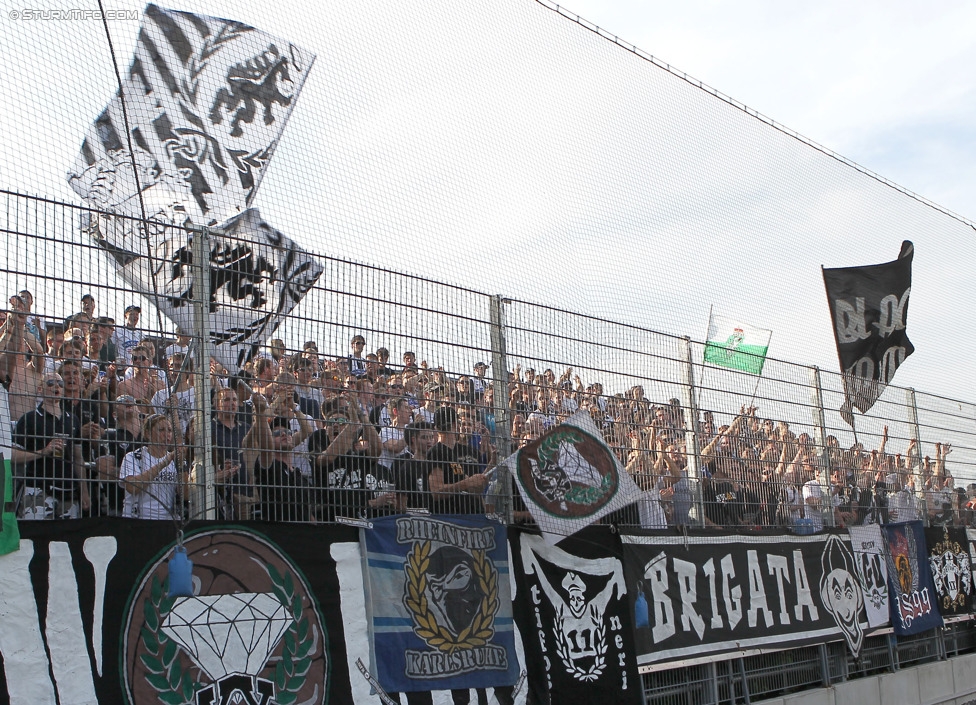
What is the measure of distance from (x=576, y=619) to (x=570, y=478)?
932 mm

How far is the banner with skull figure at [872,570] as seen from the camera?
10.3 m

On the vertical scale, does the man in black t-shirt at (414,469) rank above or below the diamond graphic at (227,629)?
above

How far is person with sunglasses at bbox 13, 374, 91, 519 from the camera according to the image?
486 centimetres

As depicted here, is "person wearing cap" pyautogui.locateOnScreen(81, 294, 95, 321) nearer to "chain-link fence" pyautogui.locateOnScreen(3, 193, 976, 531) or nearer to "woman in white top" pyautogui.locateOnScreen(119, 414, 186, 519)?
"chain-link fence" pyautogui.locateOnScreen(3, 193, 976, 531)

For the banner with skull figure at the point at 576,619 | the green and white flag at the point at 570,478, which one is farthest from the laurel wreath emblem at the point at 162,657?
the green and white flag at the point at 570,478

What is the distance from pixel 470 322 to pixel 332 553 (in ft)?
6.21

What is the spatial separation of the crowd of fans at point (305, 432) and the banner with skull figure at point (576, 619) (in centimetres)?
32

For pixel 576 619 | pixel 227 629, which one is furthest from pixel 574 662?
pixel 227 629

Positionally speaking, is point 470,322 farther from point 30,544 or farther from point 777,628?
→ point 777,628

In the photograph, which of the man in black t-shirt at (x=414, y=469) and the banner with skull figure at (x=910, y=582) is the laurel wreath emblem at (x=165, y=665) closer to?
the man in black t-shirt at (x=414, y=469)

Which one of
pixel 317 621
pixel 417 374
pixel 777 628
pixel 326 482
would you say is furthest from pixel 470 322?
pixel 777 628

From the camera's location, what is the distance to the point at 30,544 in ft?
15.5

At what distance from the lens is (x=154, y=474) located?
5.29 meters

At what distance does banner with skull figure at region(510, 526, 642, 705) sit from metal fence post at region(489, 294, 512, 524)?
0.23m
